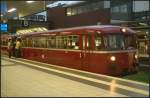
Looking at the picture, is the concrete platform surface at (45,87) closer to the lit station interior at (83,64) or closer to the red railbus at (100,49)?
the lit station interior at (83,64)

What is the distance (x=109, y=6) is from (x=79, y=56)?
2151cm

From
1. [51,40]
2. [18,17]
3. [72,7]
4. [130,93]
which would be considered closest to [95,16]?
[72,7]

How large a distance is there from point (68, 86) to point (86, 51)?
170 inches

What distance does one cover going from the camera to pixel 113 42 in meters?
14.5

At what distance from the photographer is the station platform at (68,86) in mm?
9938

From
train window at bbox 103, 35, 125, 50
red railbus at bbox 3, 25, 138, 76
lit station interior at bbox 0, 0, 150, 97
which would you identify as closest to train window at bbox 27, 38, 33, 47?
lit station interior at bbox 0, 0, 150, 97

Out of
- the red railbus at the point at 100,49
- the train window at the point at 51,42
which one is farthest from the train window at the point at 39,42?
the red railbus at the point at 100,49

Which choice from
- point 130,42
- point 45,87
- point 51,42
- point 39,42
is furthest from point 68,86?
point 39,42

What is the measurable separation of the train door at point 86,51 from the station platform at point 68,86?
4.60 feet

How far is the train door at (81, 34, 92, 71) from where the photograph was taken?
15.1 metres

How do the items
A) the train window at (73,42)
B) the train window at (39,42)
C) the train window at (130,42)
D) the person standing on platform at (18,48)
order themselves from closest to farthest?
the train window at (130,42)
the train window at (73,42)
the train window at (39,42)
the person standing on platform at (18,48)

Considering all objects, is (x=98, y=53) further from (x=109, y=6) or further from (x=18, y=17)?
(x=18, y=17)

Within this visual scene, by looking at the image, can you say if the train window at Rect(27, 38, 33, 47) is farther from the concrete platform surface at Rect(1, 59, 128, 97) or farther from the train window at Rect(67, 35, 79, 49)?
the concrete platform surface at Rect(1, 59, 128, 97)

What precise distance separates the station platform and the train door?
140 centimetres
